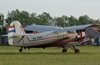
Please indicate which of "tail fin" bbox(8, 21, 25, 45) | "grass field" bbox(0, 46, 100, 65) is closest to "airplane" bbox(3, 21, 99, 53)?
"tail fin" bbox(8, 21, 25, 45)

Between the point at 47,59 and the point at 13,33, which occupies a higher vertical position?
the point at 13,33

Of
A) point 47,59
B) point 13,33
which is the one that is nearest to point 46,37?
point 13,33

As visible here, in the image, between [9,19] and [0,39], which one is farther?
[9,19]

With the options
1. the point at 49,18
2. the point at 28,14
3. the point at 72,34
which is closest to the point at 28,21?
the point at 28,14

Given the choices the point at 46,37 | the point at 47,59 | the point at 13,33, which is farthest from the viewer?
the point at 46,37

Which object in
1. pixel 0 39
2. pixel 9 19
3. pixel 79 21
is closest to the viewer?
pixel 0 39

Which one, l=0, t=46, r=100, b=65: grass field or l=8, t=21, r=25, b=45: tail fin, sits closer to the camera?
l=0, t=46, r=100, b=65: grass field

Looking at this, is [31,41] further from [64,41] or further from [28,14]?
[28,14]

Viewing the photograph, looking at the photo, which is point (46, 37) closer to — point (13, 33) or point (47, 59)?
point (13, 33)

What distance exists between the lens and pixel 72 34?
116 feet

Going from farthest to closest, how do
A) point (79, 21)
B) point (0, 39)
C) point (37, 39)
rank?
point (79, 21), point (0, 39), point (37, 39)

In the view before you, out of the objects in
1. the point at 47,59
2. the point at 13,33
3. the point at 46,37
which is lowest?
the point at 47,59

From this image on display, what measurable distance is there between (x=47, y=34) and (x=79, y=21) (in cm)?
10908

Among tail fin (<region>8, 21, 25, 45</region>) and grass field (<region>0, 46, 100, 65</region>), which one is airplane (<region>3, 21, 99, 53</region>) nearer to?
tail fin (<region>8, 21, 25, 45</region>)
